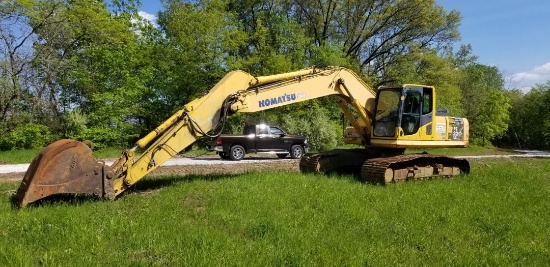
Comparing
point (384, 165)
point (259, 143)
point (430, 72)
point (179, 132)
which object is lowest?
point (384, 165)

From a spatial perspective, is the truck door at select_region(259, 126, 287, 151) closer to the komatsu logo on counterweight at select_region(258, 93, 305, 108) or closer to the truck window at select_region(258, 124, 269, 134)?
the truck window at select_region(258, 124, 269, 134)

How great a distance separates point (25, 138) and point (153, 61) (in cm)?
962

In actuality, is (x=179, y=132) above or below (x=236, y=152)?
above

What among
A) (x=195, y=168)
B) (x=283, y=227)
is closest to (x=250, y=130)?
(x=195, y=168)

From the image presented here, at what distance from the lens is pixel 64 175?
7320 millimetres

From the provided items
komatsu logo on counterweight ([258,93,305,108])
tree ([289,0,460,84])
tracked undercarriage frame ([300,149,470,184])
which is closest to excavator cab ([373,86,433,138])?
tracked undercarriage frame ([300,149,470,184])

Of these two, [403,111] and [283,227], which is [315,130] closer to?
[403,111]

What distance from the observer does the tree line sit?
24984mm

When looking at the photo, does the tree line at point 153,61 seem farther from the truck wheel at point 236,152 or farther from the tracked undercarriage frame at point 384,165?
the tracked undercarriage frame at point 384,165

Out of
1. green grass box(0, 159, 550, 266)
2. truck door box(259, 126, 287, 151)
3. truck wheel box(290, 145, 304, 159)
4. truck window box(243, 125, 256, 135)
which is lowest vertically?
green grass box(0, 159, 550, 266)

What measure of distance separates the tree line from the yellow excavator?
14492 millimetres

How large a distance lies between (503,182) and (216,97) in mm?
7526

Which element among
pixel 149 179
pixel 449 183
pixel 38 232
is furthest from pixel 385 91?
pixel 38 232

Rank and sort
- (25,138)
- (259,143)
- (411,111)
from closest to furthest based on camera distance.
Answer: (411,111) → (259,143) → (25,138)
